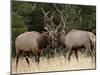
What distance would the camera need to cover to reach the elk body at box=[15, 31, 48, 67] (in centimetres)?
243

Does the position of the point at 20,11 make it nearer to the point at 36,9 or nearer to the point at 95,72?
the point at 36,9

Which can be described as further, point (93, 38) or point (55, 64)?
point (93, 38)

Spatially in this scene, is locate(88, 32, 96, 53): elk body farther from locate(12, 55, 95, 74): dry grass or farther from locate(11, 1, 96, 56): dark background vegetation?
locate(12, 55, 95, 74): dry grass

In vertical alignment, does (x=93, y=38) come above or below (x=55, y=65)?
above

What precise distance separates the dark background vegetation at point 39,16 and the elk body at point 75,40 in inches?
2.9

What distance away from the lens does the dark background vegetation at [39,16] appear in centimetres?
241

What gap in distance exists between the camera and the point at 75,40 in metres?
2.67

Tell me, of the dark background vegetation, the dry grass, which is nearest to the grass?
the dry grass

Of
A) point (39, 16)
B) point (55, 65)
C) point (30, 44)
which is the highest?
point (39, 16)

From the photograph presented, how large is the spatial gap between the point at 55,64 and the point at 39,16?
0.59 m

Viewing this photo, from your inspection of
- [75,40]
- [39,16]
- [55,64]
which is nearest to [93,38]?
[75,40]

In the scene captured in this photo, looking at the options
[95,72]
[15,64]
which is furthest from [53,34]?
[95,72]

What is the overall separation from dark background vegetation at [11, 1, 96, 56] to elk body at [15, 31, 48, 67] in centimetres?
5

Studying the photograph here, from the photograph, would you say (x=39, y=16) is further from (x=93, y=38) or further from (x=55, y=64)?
(x=93, y=38)
